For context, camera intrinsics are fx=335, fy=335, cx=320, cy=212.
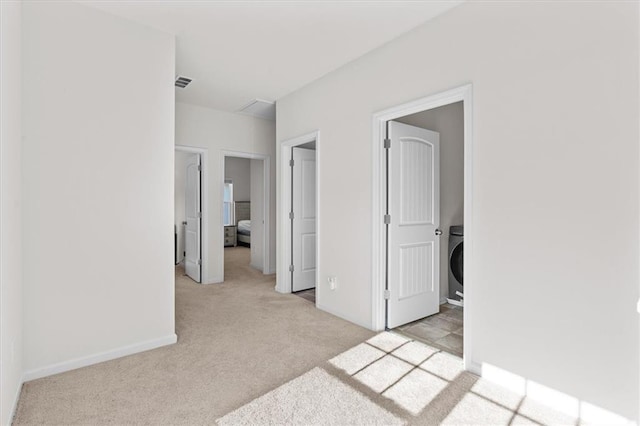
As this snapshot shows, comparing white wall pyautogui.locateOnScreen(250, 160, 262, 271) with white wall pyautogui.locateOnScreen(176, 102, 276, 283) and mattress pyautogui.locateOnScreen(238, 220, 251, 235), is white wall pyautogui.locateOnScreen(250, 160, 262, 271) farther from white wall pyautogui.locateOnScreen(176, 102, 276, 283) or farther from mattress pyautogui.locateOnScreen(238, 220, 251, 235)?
mattress pyautogui.locateOnScreen(238, 220, 251, 235)

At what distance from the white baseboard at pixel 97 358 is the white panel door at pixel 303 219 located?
1944 mm

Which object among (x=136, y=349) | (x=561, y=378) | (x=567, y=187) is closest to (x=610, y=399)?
(x=561, y=378)

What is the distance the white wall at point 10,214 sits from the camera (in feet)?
5.37

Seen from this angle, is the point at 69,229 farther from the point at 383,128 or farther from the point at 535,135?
the point at 535,135

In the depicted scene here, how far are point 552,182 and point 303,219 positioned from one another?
3037 mm

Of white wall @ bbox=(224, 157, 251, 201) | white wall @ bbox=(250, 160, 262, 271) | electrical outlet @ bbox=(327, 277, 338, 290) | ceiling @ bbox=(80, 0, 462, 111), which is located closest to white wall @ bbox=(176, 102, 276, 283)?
white wall @ bbox=(250, 160, 262, 271)

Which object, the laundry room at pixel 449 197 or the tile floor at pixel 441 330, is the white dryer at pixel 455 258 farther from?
the tile floor at pixel 441 330

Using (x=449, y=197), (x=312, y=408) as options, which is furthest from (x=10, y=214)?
(x=449, y=197)

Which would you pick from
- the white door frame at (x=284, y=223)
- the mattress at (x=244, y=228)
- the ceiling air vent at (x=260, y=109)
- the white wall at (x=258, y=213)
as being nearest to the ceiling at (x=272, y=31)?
the ceiling air vent at (x=260, y=109)

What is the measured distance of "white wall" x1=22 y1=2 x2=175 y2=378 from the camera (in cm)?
221

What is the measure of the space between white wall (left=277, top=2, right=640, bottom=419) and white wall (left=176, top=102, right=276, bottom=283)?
3.16m

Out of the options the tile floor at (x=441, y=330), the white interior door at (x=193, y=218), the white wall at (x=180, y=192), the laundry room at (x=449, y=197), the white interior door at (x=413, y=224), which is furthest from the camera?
the white wall at (x=180, y=192)

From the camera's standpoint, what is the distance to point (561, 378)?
1841 mm

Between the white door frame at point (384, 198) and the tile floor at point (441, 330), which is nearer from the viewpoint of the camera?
the white door frame at point (384, 198)
